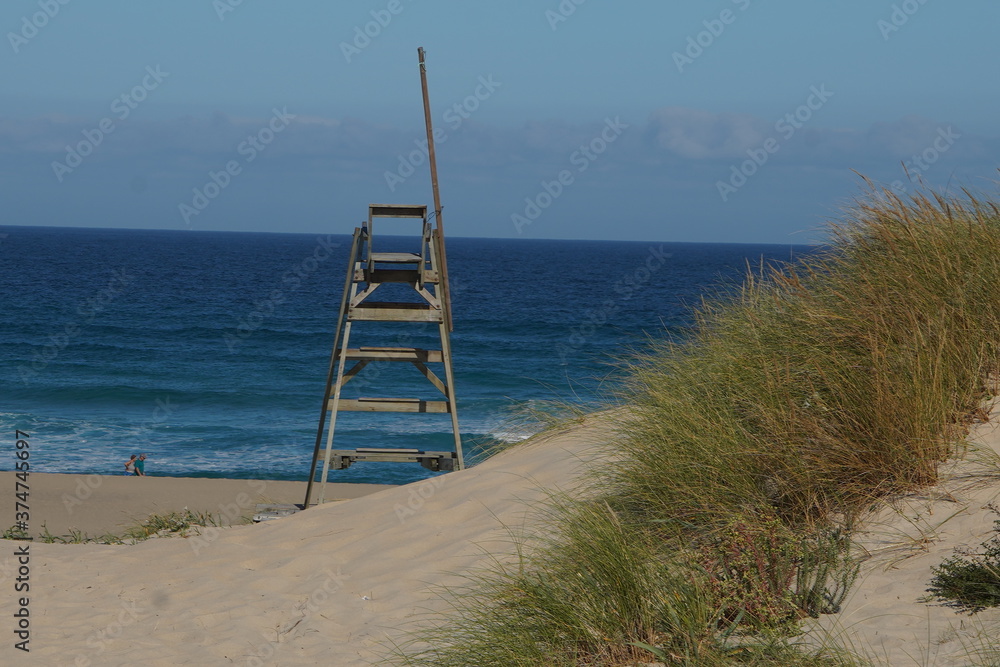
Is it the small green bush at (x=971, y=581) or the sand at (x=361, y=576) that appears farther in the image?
the sand at (x=361, y=576)

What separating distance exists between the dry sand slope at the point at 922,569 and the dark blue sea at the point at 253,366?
247 centimetres

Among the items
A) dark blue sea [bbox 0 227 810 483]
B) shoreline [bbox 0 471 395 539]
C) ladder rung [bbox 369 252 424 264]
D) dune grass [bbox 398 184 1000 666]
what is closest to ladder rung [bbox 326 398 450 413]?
dark blue sea [bbox 0 227 810 483]

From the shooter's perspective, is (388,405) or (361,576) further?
(388,405)

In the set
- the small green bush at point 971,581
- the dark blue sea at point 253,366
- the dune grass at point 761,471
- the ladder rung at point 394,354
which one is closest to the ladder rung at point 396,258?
the ladder rung at point 394,354

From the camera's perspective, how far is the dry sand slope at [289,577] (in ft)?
14.8

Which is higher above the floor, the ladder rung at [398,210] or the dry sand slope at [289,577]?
the ladder rung at [398,210]

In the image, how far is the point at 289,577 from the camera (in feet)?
17.7

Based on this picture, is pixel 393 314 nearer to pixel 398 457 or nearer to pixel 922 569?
pixel 398 457

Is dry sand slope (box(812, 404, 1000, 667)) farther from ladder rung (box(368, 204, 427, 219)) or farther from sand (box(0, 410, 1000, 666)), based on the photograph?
ladder rung (box(368, 204, 427, 219))

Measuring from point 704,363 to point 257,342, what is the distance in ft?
89.0

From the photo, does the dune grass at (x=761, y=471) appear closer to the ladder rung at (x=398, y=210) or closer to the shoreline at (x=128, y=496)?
the ladder rung at (x=398, y=210)

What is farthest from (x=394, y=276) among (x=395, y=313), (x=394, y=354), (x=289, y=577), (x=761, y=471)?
(x=761, y=471)

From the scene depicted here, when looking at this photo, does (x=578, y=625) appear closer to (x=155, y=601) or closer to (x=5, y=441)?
(x=155, y=601)

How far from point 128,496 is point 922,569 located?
12.3 m
